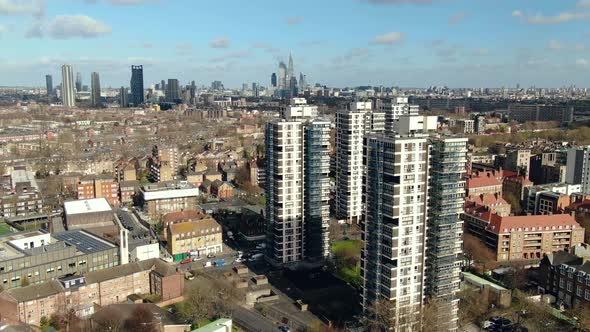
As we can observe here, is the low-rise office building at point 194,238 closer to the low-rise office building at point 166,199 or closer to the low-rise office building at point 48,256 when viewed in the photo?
the low-rise office building at point 48,256

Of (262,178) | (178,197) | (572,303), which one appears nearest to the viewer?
(572,303)

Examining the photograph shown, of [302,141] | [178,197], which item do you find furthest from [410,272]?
[178,197]

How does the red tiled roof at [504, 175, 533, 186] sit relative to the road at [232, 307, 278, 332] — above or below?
above

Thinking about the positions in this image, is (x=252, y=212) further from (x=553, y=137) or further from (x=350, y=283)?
(x=553, y=137)

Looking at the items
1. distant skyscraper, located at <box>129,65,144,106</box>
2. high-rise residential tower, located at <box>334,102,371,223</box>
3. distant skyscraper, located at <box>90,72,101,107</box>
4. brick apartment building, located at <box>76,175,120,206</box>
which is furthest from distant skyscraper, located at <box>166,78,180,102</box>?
high-rise residential tower, located at <box>334,102,371,223</box>

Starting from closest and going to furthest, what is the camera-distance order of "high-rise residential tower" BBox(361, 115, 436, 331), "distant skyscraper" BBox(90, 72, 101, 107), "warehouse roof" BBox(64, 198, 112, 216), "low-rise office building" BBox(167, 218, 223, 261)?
1. "high-rise residential tower" BBox(361, 115, 436, 331)
2. "low-rise office building" BBox(167, 218, 223, 261)
3. "warehouse roof" BBox(64, 198, 112, 216)
4. "distant skyscraper" BBox(90, 72, 101, 107)

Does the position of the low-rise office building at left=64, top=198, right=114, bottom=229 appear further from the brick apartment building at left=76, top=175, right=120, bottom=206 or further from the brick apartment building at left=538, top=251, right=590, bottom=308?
the brick apartment building at left=538, top=251, right=590, bottom=308

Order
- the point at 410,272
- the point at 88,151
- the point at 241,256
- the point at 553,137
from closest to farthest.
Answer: the point at 410,272 → the point at 241,256 → the point at 88,151 → the point at 553,137

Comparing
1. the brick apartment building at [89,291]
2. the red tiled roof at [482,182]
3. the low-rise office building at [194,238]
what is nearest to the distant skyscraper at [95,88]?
the low-rise office building at [194,238]
